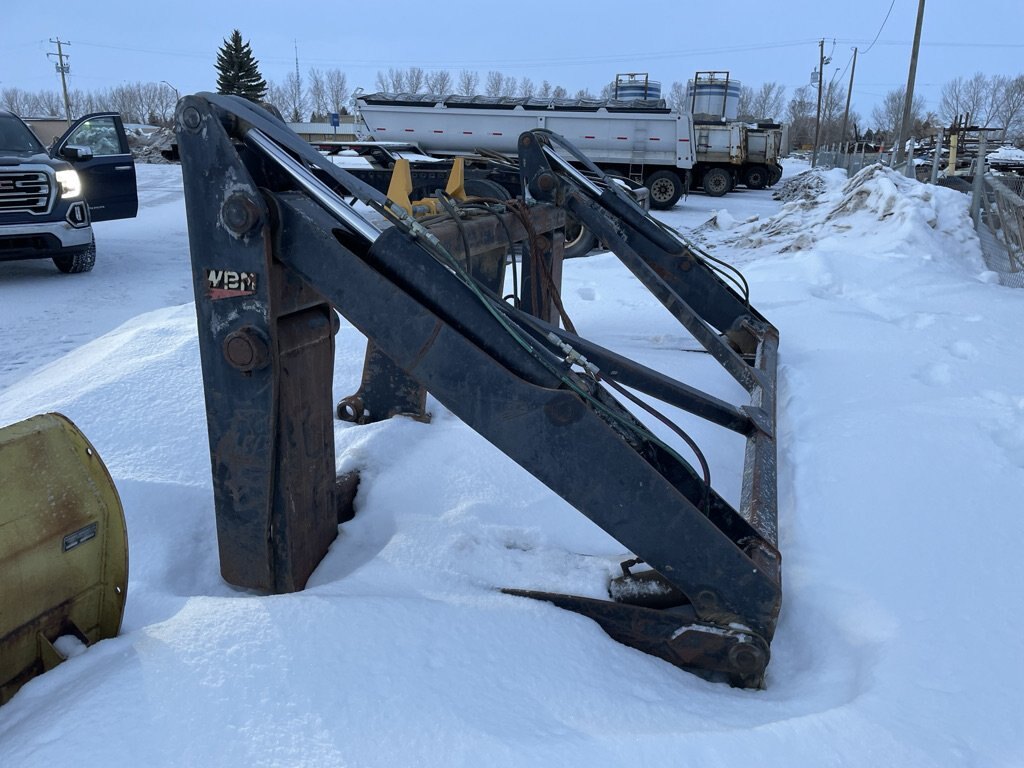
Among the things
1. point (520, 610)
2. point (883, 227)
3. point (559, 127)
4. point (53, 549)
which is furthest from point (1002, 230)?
point (559, 127)

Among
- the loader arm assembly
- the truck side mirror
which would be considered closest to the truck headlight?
the truck side mirror

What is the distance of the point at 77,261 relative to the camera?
859cm

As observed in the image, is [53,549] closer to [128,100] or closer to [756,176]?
[756,176]

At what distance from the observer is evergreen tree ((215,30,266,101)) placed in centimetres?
4722

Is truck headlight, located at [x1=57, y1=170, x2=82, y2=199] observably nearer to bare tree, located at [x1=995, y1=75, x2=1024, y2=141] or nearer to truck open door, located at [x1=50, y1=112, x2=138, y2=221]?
truck open door, located at [x1=50, y1=112, x2=138, y2=221]

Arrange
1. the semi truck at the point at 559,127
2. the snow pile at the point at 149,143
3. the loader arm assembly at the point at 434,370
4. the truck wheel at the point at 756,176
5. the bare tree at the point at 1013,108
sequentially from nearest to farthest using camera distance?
1. the loader arm assembly at the point at 434,370
2. the semi truck at the point at 559,127
3. the truck wheel at the point at 756,176
4. the snow pile at the point at 149,143
5. the bare tree at the point at 1013,108

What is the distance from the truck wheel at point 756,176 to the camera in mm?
26172

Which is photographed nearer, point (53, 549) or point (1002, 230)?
point (53, 549)

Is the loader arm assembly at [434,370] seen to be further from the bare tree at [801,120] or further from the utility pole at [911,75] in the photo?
the bare tree at [801,120]

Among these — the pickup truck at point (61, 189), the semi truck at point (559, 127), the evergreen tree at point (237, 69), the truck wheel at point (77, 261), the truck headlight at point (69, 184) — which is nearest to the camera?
the pickup truck at point (61, 189)

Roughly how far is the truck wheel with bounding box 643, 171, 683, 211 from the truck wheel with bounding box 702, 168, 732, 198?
472 centimetres

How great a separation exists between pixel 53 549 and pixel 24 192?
7.51m

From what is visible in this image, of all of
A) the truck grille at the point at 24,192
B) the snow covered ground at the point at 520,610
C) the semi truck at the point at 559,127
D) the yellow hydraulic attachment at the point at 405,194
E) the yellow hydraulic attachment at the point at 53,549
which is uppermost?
the semi truck at the point at 559,127

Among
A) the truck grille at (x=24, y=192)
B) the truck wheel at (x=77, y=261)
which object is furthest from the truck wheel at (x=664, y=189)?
the truck grille at (x=24, y=192)
